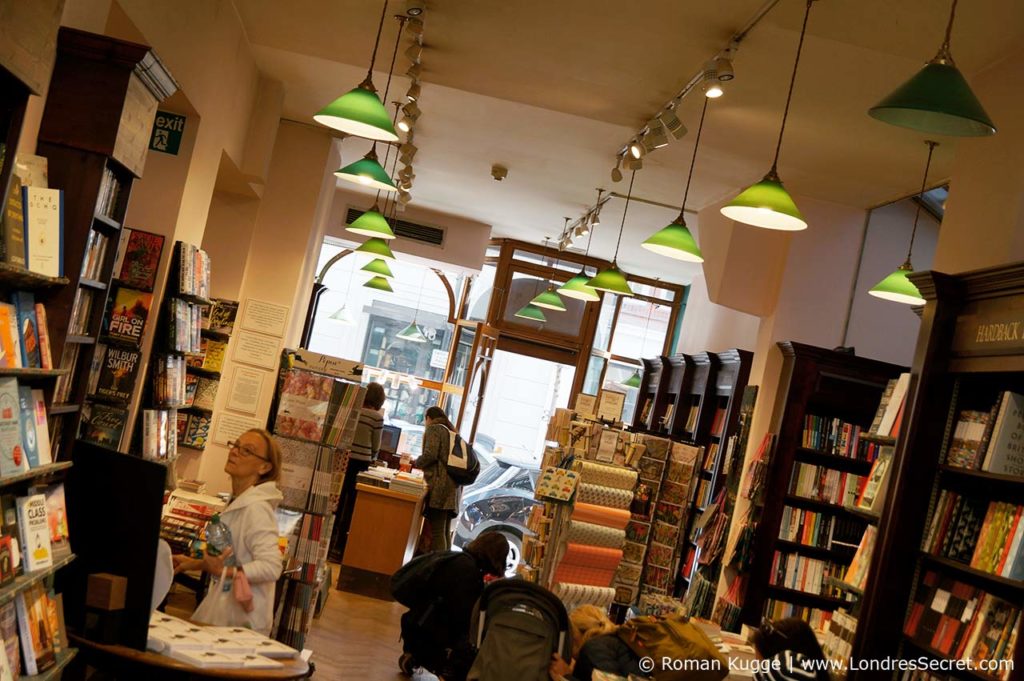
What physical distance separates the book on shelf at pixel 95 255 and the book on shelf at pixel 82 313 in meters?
0.08

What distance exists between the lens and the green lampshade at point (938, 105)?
3.46 metres

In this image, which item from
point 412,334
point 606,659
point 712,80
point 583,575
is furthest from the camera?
point 412,334

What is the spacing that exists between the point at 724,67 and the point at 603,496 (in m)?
4.00

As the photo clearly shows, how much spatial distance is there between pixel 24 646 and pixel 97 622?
10.9 inches

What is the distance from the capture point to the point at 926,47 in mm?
Result: 5434

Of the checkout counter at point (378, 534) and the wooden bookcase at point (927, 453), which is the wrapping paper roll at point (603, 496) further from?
the wooden bookcase at point (927, 453)

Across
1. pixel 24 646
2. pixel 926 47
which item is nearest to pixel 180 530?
pixel 24 646

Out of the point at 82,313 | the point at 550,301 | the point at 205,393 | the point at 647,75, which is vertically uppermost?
the point at 647,75

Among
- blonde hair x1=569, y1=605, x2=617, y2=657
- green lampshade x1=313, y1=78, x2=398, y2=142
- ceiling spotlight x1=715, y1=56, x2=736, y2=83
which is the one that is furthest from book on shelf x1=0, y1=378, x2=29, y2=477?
ceiling spotlight x1=715, y1=56, x2=736, y2=83

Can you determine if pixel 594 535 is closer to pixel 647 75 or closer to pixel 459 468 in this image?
pixel 459 468

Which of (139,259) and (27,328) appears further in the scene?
(139,259)

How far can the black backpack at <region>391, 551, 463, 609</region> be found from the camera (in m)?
6.41

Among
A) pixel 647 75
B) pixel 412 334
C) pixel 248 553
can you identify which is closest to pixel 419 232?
pixel 412 334

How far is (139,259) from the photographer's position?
6.59 m
